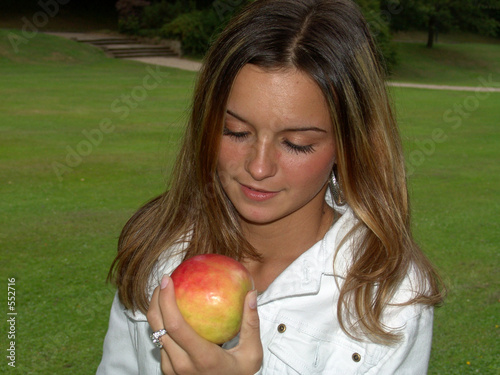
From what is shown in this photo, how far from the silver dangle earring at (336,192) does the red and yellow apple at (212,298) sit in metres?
0.58

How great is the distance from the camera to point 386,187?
224 centimetres

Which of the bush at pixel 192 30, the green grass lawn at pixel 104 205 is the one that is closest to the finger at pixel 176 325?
the green grass lawn at pixel 104 205

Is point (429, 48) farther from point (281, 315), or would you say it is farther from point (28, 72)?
point (281, 315)

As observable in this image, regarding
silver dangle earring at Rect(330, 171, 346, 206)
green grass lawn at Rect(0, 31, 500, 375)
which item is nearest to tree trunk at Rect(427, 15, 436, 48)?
green grass lawn at Rect(0, 31, 500, 375)

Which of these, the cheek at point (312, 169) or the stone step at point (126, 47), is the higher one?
the cheek at point (312, 169)

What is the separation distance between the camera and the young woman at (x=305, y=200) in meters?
2.06

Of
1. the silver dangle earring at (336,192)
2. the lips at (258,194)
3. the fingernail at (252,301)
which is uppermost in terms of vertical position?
the lips at (258,194)

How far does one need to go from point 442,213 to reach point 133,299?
617cm

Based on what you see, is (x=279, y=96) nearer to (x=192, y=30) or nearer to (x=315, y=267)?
(x=315, y=267)

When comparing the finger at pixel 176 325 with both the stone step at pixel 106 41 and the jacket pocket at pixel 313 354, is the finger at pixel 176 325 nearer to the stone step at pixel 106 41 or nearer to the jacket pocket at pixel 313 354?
the jacket pocket at pixel 313 354

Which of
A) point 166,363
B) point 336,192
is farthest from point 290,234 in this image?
point 166,363

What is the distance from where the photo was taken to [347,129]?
85.8 inches

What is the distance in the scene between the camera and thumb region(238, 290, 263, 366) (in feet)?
6.39

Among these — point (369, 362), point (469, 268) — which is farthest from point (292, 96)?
point (469, 268)
